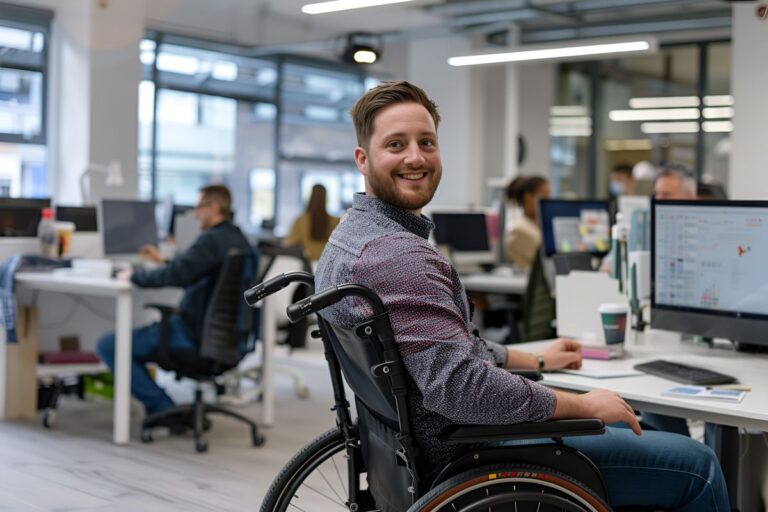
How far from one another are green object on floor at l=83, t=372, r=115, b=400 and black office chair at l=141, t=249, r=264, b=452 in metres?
0.98

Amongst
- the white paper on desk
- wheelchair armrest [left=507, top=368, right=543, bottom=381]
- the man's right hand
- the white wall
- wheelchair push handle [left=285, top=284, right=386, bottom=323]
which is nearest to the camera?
wheelchair push handle [left=285, top=284, right=386, bottom=323]

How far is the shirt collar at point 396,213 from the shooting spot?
201 centimetres

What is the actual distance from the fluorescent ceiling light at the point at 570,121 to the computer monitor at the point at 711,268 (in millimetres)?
9525

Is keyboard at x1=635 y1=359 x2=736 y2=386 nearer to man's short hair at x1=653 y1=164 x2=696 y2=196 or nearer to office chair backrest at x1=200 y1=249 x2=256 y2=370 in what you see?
man's short hair at x1=653 y1=164 x2=696 y2=196

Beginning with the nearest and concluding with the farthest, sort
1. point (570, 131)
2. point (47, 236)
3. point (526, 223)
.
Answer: point (47, 236) < point (526, 223) < point (570, 131)

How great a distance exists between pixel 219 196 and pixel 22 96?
4770mm

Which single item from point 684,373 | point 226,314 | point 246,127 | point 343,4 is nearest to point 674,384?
point 684,373

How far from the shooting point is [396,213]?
6.58 ft

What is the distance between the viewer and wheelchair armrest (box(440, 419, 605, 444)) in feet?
5.94

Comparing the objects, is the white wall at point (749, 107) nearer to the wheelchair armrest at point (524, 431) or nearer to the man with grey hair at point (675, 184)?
the man with grey hair at point (675, 184)

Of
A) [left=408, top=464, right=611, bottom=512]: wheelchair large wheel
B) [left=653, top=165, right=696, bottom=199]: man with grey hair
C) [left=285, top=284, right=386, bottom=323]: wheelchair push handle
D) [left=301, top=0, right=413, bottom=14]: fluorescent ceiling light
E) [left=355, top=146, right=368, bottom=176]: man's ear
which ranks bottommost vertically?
[left=408, top=464, right=611, bottom=512]: wheelchair large wheel

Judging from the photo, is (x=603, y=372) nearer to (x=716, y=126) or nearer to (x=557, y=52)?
(x=557, y=52)

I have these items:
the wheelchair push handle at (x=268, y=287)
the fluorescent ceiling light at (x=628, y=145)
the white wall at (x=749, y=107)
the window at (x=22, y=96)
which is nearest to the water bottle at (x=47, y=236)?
the window at (x=22, y=96)

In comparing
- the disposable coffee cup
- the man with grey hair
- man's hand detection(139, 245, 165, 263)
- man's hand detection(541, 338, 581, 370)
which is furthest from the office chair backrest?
man's hand detection(541, 338, 581, 370)
